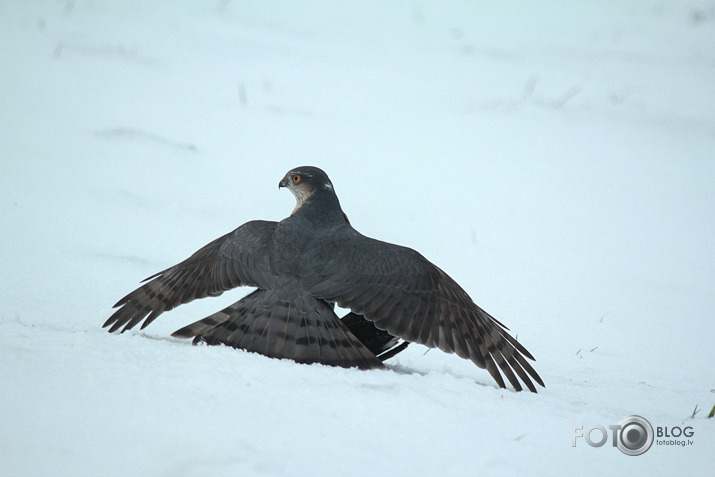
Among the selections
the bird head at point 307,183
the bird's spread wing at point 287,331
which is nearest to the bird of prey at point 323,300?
the bird's spread wing at point 287,331

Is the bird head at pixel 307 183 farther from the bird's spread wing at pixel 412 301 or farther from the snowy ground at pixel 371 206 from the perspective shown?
the snowy ground at pixel 371 206

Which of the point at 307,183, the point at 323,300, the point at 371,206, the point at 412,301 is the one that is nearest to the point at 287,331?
the point at 323,300

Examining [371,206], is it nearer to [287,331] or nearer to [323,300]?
[323,300]

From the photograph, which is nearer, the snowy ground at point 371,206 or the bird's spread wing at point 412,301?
the snowy ground at point 371,206

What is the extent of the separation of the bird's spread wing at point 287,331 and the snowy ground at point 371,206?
11 centimetres

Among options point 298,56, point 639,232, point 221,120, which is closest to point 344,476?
point 639,232

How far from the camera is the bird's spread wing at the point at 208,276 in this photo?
3512 mm

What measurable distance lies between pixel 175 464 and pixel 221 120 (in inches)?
231

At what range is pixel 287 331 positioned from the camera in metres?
3.19

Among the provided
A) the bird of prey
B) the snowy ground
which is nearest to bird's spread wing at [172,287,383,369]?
the bird of prey

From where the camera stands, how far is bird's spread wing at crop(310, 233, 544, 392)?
11.1 ft

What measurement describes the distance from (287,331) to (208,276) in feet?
2.24

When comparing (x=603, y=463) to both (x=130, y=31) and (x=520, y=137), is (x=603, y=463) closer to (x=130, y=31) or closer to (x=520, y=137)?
(x=520, y=137)

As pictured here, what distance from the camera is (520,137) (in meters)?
7.90
